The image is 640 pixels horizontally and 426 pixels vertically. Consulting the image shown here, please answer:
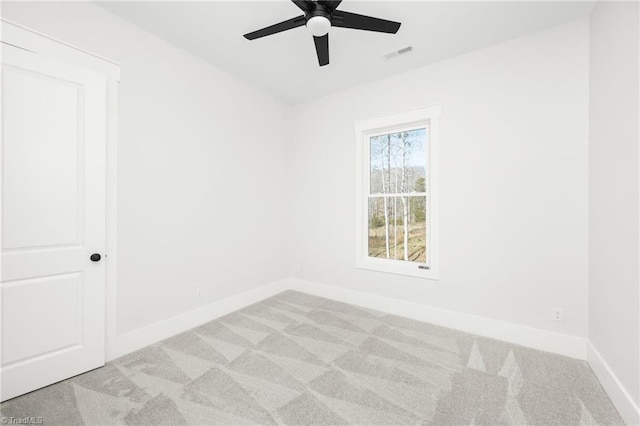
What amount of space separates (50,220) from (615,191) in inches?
157

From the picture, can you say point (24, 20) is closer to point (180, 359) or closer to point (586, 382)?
point (180, 359)

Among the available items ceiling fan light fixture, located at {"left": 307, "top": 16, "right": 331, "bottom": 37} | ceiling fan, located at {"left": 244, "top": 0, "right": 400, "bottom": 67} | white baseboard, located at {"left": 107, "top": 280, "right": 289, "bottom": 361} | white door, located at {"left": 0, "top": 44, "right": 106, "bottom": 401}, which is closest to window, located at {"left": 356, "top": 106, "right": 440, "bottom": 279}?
ceiling fan, located at {"left": 244, "top": 0, "right": 400, "bottom": 67}

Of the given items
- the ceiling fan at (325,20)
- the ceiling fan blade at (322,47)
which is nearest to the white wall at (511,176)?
the ceiling fan blade at (322,47)

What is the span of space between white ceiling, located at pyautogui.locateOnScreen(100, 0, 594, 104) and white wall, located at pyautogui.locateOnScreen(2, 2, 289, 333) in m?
0.27

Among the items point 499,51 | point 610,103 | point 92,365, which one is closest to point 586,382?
point 610,103

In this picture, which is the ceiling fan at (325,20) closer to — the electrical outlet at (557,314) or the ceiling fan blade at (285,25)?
the ceiling fan blade at (285,25)

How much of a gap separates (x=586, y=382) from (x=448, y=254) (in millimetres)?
1354

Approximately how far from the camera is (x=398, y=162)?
3.40 metres

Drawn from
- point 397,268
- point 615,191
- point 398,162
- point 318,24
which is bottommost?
point 397,268

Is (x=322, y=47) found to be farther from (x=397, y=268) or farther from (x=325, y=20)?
(x=397, y=268)

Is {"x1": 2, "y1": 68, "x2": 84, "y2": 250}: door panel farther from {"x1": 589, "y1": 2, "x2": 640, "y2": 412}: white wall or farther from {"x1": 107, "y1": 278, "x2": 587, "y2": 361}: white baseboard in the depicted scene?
{"x1": 589, "y1": 2, "x2": 640, "y2": 412}: white wall

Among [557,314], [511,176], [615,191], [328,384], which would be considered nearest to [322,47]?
[511,176]

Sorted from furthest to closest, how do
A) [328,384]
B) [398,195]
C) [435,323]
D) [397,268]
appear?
[398,195], [397,268], [435,323], [328,384]

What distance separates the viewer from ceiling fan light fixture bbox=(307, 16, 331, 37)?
1.82m
